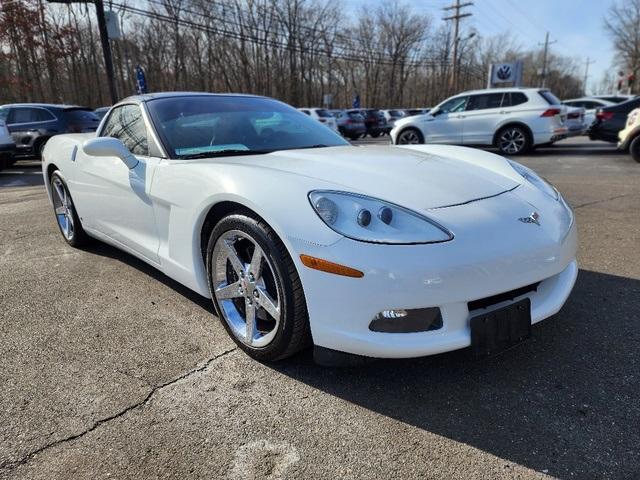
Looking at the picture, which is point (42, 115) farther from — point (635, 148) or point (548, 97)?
point (635, 148)

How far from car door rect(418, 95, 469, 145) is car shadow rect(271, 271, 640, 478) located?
34.1 feet

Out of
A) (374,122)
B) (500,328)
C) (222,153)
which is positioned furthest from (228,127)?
(374,122)

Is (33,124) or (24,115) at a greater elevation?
(24,115)

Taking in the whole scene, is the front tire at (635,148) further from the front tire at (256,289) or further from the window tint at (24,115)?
the window tint at (24,115)

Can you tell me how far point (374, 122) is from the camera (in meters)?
23.9

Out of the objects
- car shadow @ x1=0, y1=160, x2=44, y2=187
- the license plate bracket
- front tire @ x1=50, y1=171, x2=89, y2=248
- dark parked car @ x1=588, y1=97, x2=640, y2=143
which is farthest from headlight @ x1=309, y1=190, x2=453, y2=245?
dark parked car @ x1=588, y1=97, x2=640, y2=143

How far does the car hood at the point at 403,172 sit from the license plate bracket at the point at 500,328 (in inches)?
20.1

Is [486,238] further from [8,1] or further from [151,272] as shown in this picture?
[8,1]

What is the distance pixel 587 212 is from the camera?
205 inches

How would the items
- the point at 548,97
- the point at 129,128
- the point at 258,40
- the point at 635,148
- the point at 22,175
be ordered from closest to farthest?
the point at 129,128 < the point at 635,148 < the point at 22,175 < the point at 548,97 < the point at 258,40

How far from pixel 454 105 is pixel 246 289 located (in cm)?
1155

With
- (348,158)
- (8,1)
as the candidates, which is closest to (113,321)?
(348,158)

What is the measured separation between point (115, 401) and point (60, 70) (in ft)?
105

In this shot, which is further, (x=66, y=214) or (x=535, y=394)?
(x=66, y=214)
